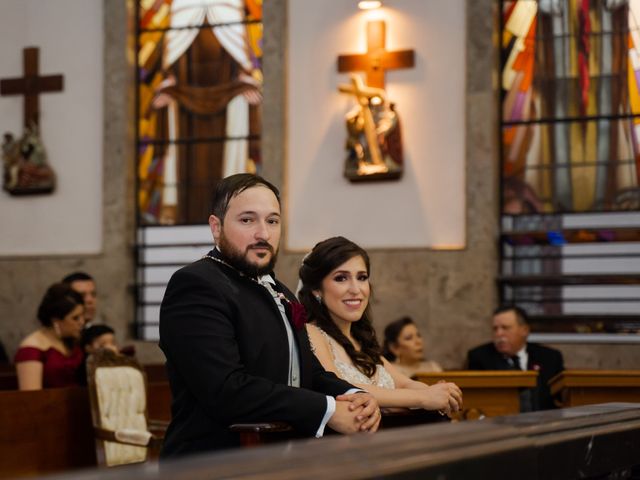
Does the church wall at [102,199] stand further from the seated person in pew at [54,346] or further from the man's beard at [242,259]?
the man's beard at [242,259]

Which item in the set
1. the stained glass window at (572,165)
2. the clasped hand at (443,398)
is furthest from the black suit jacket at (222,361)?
the stained glass window at (572,165)

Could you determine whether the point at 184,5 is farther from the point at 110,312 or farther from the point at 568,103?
the point at 568,103

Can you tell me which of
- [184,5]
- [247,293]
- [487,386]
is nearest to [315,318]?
[247,293]

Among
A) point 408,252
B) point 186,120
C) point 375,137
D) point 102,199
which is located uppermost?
point 186,120

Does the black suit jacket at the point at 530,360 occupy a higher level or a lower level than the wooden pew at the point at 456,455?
lower

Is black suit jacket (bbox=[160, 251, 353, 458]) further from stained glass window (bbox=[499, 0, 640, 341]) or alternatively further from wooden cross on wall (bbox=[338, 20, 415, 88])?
wooden cross on wall (bbox=[338, 20, 415, 88])

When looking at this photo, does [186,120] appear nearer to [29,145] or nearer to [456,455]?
[29,145]

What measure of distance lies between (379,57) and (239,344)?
7.31 meters

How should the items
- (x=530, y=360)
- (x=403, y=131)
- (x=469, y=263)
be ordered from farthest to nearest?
(x=403, y=131) → (x=469, y=263) → (x=530, y=360)

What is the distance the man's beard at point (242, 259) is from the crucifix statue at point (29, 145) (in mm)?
8358

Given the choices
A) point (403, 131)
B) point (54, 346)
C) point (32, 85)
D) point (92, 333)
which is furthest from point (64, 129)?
point (54, 346)

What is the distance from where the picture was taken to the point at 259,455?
4.56 ft

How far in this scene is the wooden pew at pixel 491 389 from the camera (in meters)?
5.98

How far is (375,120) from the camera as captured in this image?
10.2 meters
